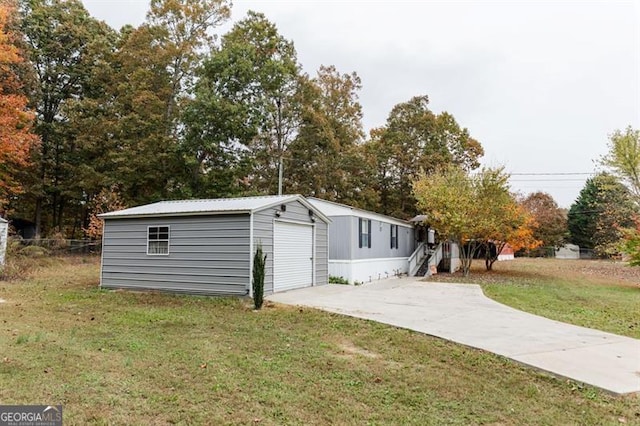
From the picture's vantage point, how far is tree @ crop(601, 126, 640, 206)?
20219 millimetres

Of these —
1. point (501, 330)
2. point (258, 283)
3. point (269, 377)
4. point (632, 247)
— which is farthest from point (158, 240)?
point (632, 247)

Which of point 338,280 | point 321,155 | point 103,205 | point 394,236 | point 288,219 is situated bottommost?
point 338,280

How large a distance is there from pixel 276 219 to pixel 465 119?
22.8 metres

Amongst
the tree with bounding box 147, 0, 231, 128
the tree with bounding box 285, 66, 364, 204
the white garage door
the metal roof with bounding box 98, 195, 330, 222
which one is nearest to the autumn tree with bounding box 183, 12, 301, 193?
the tree with bounding box 285, 66, 364, 204

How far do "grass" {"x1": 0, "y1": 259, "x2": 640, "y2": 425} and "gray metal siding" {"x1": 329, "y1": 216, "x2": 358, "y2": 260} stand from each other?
7.26 metres

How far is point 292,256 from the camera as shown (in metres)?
12.0

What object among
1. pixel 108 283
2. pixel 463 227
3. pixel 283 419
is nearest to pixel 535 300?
pixel 463 227

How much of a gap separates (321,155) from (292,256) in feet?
51.5

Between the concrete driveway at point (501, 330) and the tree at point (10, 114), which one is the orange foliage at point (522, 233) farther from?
the tree at point (10, 114)

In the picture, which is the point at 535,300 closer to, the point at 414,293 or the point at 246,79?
the point at 414,293

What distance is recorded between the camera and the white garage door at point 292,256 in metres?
11.3

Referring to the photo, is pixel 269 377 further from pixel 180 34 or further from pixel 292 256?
pixel 180 34

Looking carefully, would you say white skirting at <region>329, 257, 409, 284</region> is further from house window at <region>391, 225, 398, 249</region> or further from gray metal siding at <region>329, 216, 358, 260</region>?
house window at <region>391, 225, 398, 249</region>

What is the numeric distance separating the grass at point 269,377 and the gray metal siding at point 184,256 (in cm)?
300
